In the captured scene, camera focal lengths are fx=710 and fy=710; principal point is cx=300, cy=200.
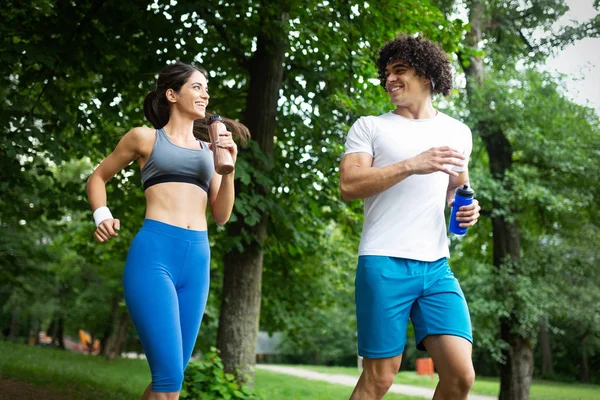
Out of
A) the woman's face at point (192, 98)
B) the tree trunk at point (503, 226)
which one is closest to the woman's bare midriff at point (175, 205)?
the woman's face at point (192, 98)

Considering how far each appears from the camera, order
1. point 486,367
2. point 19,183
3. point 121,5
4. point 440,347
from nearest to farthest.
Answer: point 440,347 < point 121,5 < point 19,183 < point 486,367

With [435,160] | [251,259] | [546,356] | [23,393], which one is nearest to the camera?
[435,160]

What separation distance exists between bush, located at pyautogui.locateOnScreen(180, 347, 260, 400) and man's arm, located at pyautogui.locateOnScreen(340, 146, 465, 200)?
4099 millimetres

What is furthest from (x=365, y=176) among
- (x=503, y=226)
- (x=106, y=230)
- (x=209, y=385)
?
(x=503, y=226)

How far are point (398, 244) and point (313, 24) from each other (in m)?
6.19

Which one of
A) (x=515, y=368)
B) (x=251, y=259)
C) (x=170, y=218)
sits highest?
(x=251, y=259)

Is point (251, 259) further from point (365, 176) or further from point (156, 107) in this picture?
point (365, 176)

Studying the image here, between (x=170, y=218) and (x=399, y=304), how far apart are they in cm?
130

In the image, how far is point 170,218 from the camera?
3.84 meters

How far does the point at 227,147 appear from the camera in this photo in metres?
3.69

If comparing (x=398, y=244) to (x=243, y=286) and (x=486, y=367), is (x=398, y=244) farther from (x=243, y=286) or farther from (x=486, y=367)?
(x=486, y=367)

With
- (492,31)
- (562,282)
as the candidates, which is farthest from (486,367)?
(492,31)

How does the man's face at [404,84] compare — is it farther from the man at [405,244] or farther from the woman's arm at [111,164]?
the woman's arm at [111,164]

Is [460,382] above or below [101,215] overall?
below
